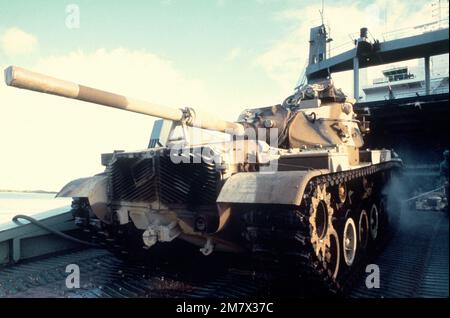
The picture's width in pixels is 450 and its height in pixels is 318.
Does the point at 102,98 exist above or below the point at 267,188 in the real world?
above

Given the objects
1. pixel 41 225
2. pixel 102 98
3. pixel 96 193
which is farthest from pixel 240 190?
→ pixel 41 225

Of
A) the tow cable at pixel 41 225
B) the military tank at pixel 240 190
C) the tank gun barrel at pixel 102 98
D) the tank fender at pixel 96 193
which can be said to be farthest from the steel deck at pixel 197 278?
the tank gun barrel at pixel 102 98

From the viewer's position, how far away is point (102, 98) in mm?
4281

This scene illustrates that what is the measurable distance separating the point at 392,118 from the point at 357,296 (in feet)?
26.1

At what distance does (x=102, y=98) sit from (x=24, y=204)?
22.1 feet

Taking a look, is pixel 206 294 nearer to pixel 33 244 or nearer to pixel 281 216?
pixel 281 216

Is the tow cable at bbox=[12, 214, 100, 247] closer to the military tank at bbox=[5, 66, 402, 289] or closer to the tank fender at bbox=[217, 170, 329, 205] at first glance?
the military tank at bbox=[5, 66, 402, 289]

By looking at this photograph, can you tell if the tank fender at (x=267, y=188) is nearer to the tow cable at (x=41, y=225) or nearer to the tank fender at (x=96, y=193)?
the tank fender at (x=96, y=193)

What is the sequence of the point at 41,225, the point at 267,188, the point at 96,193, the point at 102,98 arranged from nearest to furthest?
1. the point at 267,188
2. the point at 102,98
3. the point at 96,193
4. the point at 41,225

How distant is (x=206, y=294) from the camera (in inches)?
189

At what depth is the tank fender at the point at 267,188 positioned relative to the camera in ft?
12.6

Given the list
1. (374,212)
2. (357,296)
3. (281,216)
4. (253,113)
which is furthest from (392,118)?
(281,216)

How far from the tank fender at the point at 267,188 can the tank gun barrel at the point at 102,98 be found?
4.56 ft

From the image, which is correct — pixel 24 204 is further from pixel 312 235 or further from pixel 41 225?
pixel 312 235
